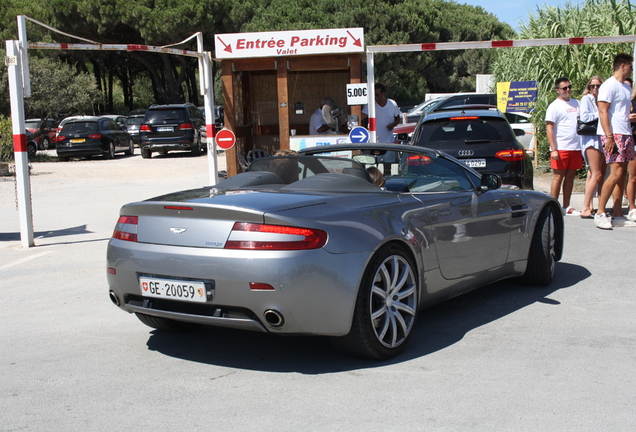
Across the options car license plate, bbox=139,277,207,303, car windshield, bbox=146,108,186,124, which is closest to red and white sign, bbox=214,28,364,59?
car license plate, bbox=139,277,207,303

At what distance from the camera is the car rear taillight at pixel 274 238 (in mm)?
4086

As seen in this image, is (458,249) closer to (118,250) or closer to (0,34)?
(118,250)

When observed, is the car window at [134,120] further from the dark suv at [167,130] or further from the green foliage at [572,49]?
the green foliage at [572,49]

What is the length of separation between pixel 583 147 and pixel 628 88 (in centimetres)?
101

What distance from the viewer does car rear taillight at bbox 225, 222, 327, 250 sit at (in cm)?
409

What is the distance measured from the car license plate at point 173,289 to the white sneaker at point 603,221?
22.3ft

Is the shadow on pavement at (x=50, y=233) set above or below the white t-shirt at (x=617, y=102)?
below

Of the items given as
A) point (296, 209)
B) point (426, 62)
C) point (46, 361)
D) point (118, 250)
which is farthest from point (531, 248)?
point (426, 62)

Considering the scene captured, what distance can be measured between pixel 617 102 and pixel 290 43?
20.1 feet

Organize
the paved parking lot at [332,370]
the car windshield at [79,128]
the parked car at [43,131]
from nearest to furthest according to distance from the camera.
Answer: the paved parking lot at [332,370] < the car windshield at [79,128] < the parked car at [43,131]

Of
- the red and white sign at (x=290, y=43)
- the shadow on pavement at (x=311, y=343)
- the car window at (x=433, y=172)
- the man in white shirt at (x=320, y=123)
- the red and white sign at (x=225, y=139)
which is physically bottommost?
the shadow on pavement at (x=311, y=343)

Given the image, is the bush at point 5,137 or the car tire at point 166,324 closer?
the car tire at point 166,324

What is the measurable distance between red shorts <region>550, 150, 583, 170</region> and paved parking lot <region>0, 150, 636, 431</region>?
364 cm

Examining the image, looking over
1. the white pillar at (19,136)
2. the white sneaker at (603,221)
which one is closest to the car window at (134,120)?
the white pillar at (19,136)
